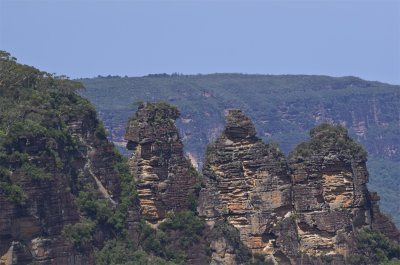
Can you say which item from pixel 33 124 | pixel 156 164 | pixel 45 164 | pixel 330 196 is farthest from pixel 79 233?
pixel 330 196

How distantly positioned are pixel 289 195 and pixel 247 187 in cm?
385

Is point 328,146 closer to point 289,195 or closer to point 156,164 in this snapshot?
point 289,195

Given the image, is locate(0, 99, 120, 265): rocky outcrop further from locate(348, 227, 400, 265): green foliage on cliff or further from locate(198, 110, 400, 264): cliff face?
locate(348, 227, 400, 265): green foliage on cliff

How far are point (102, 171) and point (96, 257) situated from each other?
8485 millimetres

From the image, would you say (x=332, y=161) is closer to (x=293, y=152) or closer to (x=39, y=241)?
(x=293, y=152)

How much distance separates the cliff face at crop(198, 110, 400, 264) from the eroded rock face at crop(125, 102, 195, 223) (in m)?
2.37

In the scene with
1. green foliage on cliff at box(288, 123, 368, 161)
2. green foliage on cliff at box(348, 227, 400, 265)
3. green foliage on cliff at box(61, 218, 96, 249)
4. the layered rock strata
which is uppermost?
green foliage on cliff at box(288, 123, 368, 161)

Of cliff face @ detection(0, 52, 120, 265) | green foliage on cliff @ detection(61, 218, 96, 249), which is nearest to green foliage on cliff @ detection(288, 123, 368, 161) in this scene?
cliff face @ detection(0, 52, 120, 265)

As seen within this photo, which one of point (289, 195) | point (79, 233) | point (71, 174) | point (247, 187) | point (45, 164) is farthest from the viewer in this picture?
point (289, 195)

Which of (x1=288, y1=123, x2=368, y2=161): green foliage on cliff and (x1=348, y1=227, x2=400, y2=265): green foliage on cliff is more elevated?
(x1=288, y1=123, x2=368, y2=161): green foliage on cliff

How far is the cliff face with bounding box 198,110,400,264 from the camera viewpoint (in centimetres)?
9944

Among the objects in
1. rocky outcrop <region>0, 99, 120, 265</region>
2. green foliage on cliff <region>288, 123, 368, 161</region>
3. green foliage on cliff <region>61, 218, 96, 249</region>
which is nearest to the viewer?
rocky outcrop <region>0, 99, 120, 265</region>

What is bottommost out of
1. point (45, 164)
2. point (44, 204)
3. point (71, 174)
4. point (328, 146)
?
point (44, 204)

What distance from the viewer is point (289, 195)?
100625 mm
